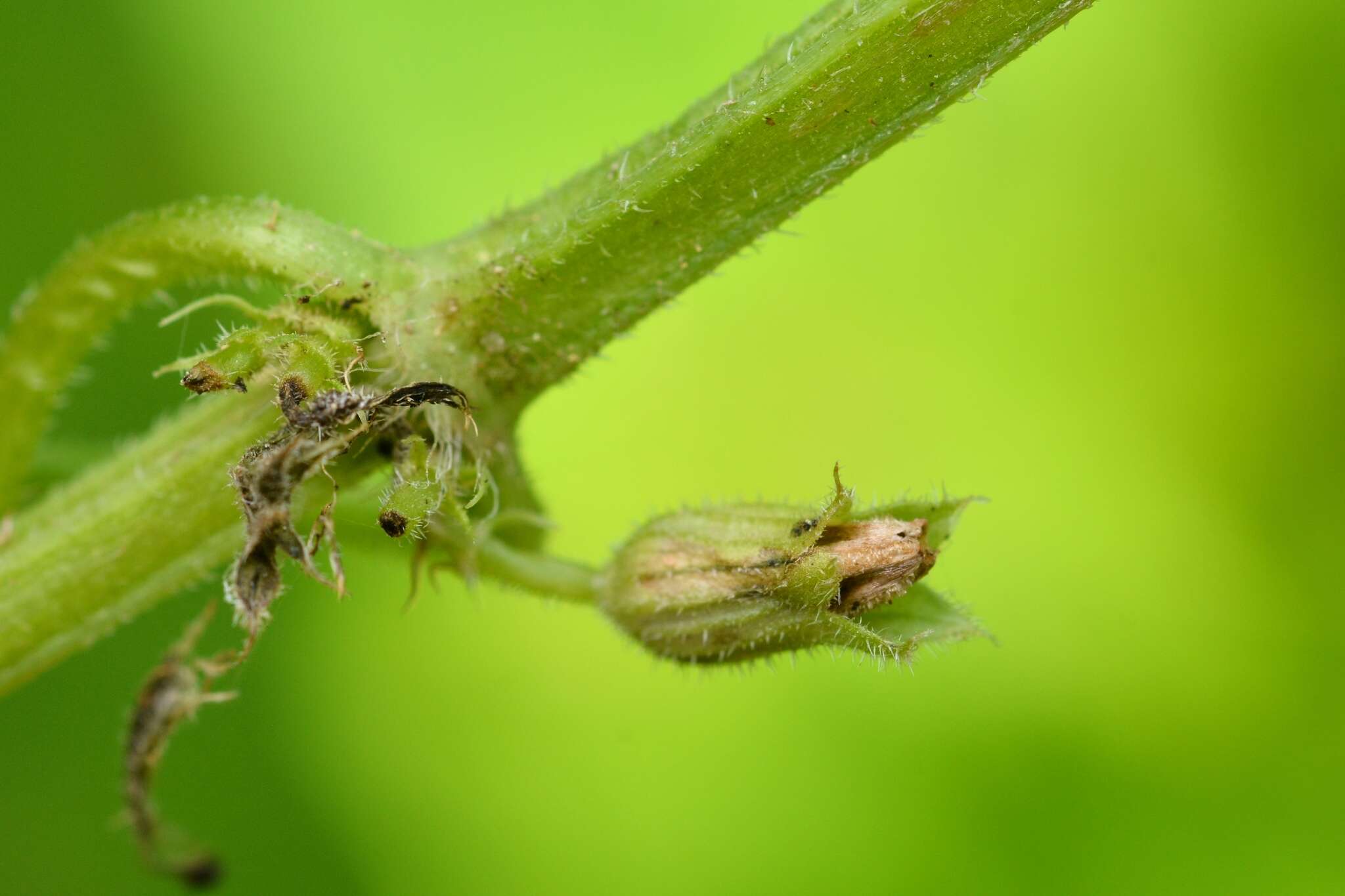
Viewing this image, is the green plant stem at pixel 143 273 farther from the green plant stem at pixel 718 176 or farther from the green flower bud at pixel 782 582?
the green flower bud at pixel 782 582

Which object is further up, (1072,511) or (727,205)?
(1072,511)

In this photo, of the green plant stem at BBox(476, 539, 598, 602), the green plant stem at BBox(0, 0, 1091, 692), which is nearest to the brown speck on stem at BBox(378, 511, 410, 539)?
the green plant stem at BBox(0, 0, 1091, 692)

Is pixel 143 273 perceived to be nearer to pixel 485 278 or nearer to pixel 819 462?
pixel 485 278

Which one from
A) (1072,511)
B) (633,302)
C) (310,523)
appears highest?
(1072,511)

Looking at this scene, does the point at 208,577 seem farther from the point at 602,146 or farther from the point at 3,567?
the point at 602,146

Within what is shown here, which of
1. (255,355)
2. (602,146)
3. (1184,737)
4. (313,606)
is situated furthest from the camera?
(602,146)

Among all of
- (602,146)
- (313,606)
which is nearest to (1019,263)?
(602,146)

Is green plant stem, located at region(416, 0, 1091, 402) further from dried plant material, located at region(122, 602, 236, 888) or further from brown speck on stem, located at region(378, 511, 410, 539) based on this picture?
dried plant material, located at region(122, 602, 236, 888)
